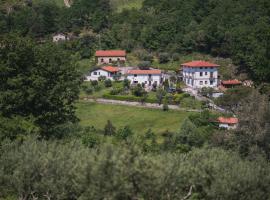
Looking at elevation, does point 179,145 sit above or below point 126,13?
below

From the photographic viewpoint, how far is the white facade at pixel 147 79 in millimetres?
70938

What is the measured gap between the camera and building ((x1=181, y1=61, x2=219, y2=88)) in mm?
70062

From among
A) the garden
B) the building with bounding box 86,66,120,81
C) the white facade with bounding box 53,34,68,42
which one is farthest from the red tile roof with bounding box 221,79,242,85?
the white facade with bounding box 53,34,68,42

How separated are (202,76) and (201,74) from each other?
1.02ft

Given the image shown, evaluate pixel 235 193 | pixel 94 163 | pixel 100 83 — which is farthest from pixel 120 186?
pixel 100 83

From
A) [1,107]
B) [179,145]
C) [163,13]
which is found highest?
[163,13]

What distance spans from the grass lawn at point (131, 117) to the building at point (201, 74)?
12.6m

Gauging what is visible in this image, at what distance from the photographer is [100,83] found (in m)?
71.2

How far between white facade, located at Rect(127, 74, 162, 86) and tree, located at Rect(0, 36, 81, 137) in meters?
41.2

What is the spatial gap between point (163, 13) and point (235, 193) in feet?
257

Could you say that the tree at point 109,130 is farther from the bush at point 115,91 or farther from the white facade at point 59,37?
the white facade at point 59,37

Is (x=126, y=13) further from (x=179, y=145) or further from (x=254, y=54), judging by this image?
(x=179, y=145)

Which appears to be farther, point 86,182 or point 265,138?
point 265,138

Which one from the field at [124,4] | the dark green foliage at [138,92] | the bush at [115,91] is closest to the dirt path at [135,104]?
the bush at [115,91]
